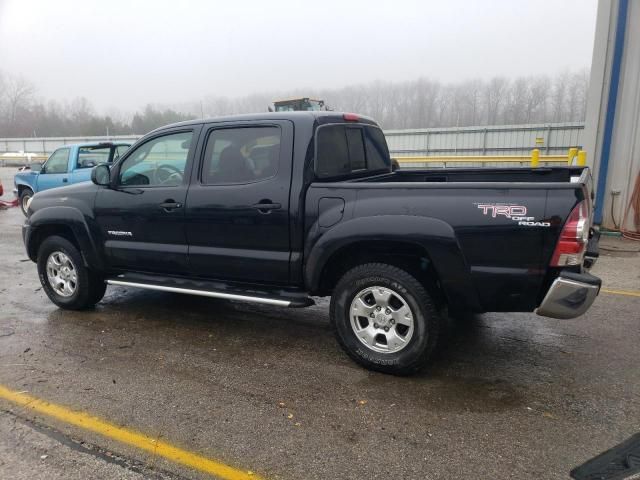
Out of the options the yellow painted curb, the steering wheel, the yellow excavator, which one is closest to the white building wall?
the steering wheel

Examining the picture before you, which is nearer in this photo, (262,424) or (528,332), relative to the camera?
(262,424)

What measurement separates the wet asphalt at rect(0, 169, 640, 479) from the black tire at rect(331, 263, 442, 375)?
13cm

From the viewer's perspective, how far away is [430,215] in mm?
3439

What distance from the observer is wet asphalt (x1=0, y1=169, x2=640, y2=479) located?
2750mm

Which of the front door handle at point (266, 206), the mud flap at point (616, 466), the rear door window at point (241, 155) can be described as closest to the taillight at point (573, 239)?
the mud flap at point (616, 466)

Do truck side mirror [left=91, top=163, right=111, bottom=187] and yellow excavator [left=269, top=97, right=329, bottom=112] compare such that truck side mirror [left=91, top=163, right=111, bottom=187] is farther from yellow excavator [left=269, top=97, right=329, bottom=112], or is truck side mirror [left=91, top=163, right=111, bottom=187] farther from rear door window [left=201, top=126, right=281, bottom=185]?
yellow excavator [left=269, top=97, right=329, bottom=112]

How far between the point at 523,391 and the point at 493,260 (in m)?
0.97

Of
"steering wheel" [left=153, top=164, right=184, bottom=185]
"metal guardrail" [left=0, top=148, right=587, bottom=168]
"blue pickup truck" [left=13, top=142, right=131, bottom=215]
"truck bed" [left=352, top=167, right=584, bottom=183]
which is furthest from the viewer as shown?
"blue pickup truck" [left=13, top=142, right=131, bottom=215]

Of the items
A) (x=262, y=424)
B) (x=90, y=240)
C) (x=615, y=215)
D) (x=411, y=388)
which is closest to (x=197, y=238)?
(x=90, y=240)

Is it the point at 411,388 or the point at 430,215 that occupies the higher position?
the point at 430,215

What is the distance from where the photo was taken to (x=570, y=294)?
10.3 ft

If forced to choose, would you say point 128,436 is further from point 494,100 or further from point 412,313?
point 494,100

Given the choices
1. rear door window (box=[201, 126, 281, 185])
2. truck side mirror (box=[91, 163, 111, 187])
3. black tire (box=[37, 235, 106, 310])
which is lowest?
black tire (box=[37, 235, 106, 310])

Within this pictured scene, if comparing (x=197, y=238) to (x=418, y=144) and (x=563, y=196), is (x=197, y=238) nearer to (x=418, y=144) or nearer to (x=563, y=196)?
(x=563, y=196)
